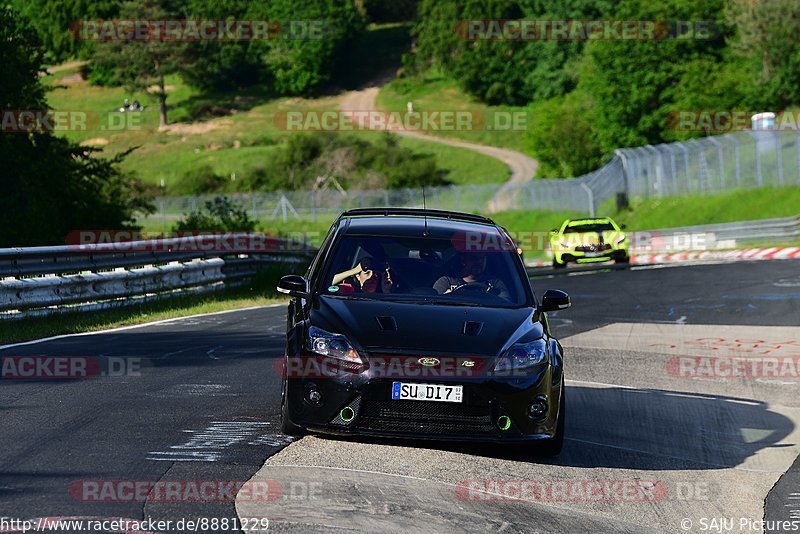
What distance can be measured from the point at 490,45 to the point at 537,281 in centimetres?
9528

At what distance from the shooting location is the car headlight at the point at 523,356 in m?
8.02

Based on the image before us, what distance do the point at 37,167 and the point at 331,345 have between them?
2737cm

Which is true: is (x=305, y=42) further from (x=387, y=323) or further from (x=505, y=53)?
(x=387, y=323)

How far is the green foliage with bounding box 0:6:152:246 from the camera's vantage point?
33281 mm

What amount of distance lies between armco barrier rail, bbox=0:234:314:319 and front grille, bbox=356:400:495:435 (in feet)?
30.4

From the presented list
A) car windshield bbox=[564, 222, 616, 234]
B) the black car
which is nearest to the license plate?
the black car

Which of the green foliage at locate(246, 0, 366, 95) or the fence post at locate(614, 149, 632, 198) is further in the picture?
the green foliage at locate(246, 0, 366, 95)

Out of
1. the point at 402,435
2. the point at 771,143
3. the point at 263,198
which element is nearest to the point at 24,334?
the point at 402,435

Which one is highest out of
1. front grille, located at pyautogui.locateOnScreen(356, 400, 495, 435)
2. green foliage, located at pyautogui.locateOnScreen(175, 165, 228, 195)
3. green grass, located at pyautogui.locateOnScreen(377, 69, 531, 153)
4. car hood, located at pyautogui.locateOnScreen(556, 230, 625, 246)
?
front grille, located at pyautogui.locateOnScreen(356, 400, 495, 435)

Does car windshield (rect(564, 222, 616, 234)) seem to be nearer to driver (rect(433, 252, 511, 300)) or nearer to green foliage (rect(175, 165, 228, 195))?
driver (rect(433, 252, 511, 300))

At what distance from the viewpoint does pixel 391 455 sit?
25.7 feet

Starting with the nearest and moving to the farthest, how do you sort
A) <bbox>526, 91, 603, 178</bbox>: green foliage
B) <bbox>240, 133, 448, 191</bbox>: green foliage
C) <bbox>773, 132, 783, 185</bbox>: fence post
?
1. <bbox>773, 132, 783, 185</bbox>: fence post
2. <bbox>526, 91, 603, 178</bbox>: green foliage
3. <bbox>240, 133, 448, 191</bbox>: green foliage

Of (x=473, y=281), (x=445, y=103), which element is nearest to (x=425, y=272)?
(x=473, y=281)

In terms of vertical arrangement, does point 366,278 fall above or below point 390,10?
above
